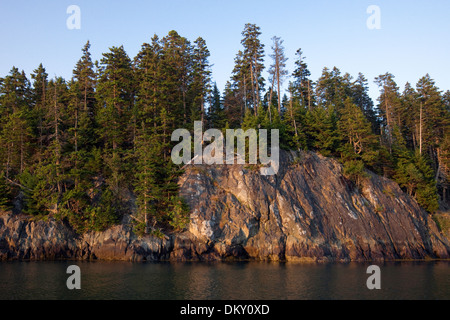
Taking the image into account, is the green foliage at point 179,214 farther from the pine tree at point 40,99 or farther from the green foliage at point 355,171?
the green foliage at point 355,171

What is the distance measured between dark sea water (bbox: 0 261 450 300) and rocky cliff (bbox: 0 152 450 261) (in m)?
5.07

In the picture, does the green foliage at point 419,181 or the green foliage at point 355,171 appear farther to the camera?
the green foliage at point 419,181

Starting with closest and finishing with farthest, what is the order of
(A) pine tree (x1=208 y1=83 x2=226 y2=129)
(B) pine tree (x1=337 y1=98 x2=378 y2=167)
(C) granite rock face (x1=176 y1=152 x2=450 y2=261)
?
(C) granite rock face (x1=176 y1=152 x2=450 y2=261) → (B) pine tree (x1=337 y1=98 x2=378 y2=167) → (A) pine tree (x1=208 y1=83 x2=226 y2=129)

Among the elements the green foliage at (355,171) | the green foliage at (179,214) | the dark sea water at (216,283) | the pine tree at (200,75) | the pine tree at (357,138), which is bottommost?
the dark sea water at (216,283)

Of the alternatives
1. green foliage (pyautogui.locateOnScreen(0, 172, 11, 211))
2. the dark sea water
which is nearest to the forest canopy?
green foliage (pyautogui.locateOnScreen(0, 172, 11, 211))

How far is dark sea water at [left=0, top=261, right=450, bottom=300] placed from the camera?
20.9 m

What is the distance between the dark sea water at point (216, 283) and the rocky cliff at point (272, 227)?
507cm

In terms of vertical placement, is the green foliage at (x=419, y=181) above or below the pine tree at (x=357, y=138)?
below

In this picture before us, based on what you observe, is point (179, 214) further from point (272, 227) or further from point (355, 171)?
point (355, 171)

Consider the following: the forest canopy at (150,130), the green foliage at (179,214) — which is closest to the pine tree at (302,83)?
the forest canopy at (150,130)

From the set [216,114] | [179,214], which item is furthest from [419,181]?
[179,214]

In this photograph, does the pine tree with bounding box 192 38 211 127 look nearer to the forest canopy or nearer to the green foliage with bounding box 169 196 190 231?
the forest canopy

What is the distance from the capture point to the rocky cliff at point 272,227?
37750mm
